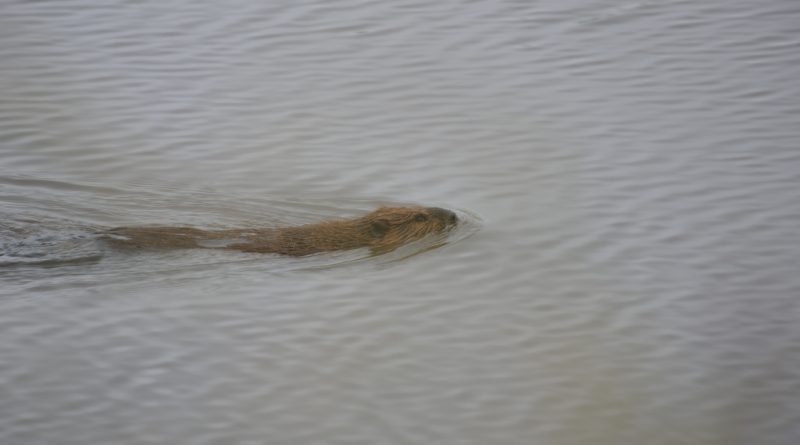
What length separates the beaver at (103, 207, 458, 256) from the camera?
6.49 metres

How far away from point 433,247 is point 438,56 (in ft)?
8.15

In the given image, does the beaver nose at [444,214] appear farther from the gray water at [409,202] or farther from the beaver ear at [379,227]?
the beaver ear at [379,227]

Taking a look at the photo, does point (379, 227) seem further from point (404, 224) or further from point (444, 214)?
point (444, 214)

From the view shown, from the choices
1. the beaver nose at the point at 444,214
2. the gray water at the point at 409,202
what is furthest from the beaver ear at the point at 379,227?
the beaver nose at the point at 444,214

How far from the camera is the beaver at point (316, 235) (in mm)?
6488

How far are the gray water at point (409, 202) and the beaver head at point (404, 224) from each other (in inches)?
3.3

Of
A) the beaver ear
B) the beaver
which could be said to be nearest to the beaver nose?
the beaver

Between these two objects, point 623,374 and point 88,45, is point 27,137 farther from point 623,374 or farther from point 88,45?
point 623,374

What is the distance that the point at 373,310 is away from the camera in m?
5.89

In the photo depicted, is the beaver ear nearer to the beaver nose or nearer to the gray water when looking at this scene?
the gray water

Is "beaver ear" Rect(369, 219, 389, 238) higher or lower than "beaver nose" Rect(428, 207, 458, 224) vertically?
lower

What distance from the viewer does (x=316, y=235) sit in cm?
655

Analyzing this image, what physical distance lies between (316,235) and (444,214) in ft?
2.27

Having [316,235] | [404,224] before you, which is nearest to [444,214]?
[404,224]
